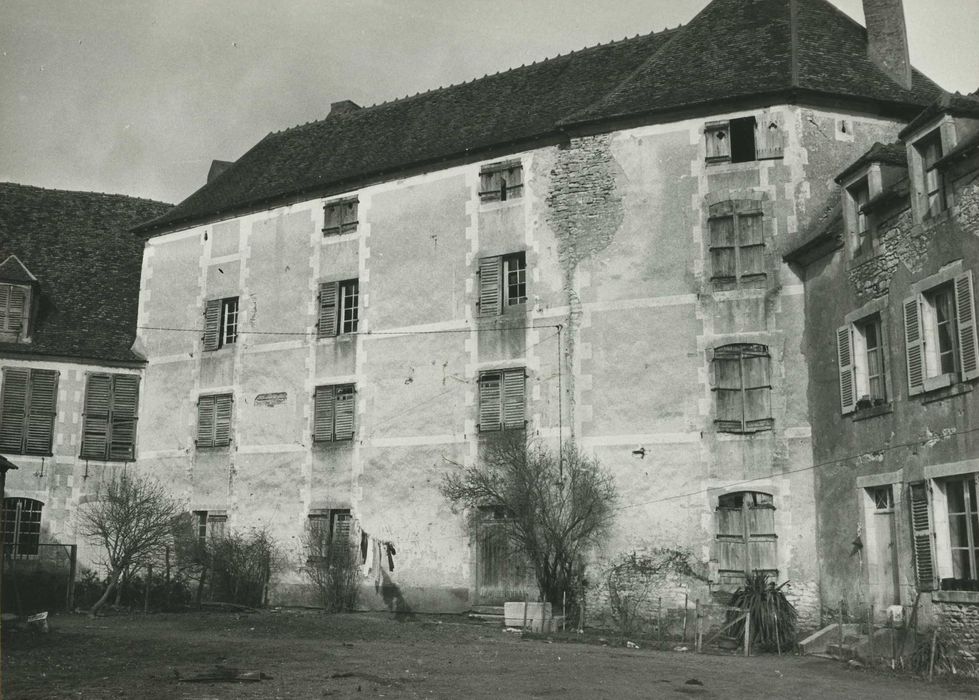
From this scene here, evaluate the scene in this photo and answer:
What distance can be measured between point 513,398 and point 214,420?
8.23 meters

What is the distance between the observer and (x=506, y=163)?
77.3 feet

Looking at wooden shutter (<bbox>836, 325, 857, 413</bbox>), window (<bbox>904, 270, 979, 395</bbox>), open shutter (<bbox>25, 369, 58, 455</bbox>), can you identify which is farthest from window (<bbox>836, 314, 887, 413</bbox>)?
open shutter (<bbox>25, 369, 58, 455</bbox>)

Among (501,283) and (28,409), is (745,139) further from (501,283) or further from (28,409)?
(28,409)

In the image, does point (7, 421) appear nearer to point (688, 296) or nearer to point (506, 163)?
point (506, 163)

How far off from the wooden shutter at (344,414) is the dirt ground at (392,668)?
6069 mm

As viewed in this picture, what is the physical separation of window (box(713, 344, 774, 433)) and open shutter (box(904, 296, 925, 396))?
171 inches

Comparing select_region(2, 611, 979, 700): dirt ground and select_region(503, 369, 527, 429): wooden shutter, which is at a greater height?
select_region(503, 369, 527, 429): wooden shutter

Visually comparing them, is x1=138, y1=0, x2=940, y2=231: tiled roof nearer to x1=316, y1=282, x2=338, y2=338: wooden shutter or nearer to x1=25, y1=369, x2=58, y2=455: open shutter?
x1=316, y1=282, x2=338, y2=338: wooden shutter

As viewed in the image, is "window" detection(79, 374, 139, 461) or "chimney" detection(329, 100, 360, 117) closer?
"window" detection(79, 374, 139, 461)

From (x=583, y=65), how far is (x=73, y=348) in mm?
14207

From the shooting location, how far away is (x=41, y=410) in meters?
26.4

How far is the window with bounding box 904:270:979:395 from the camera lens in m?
14.4

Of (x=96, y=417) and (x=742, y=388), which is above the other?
(x=96, y=417)

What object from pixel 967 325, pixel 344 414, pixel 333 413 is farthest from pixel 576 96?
pixel 967 325
